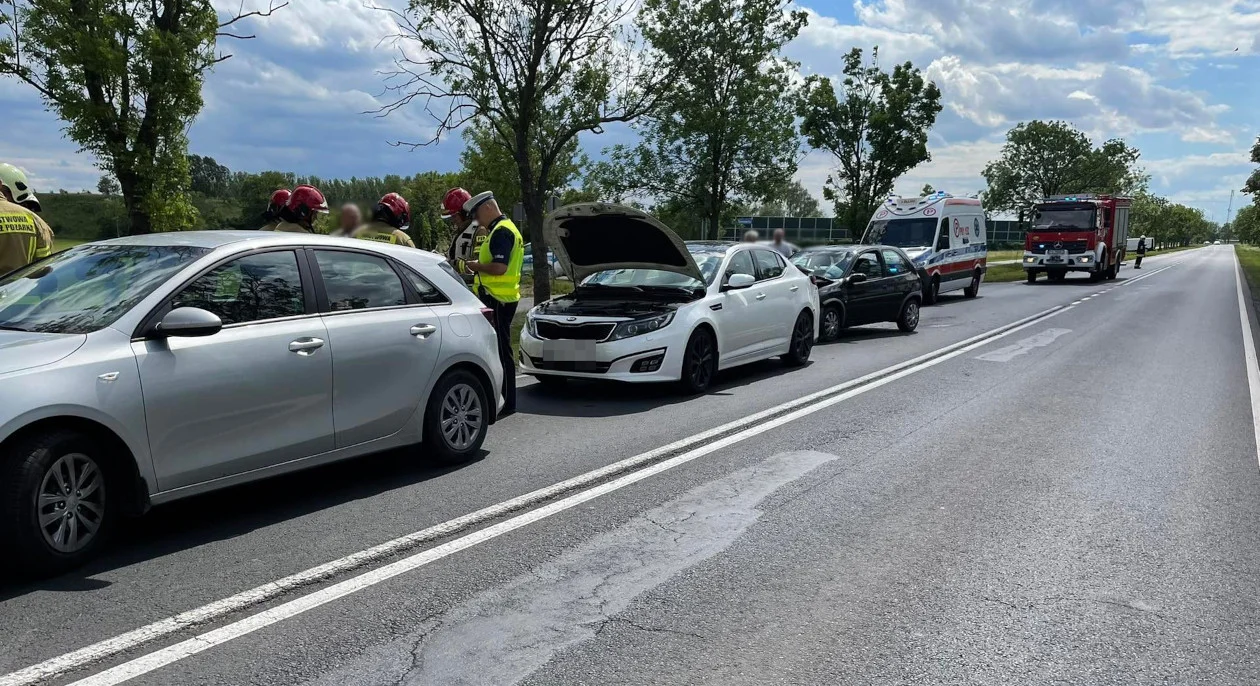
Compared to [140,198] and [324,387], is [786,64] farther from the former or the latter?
[324,387]

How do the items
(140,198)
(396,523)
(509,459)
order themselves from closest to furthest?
1. (396,523)
2. (509,459)
3. (140,198)

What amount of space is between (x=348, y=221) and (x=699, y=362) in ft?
12.2

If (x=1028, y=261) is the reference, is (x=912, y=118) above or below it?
above

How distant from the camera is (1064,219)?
32.3m

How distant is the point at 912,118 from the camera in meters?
33.5

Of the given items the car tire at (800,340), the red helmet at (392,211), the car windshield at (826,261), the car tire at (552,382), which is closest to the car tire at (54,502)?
the red helmet at (392,211)

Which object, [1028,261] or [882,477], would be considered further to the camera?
[1028,261]

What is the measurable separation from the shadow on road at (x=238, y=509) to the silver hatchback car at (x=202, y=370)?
140 mm

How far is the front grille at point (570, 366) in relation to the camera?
348 inches

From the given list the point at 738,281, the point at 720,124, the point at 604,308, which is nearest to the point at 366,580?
the point at 604,308

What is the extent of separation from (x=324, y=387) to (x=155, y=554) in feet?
4.06

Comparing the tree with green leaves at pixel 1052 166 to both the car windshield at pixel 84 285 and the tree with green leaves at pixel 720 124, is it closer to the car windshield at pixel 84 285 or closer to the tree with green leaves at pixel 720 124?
the tree with green leaves at pixel 720 124

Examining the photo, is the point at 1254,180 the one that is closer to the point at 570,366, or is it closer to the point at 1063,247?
the point at 1063,247

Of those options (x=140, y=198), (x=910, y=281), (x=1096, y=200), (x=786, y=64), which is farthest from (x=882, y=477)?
(x=1096, y=200)
